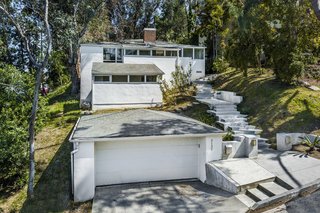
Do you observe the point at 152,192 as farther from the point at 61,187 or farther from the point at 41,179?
the point at 41,179

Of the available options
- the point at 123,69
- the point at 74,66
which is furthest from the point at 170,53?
the point at 74,66

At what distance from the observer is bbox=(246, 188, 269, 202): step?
9156 mm

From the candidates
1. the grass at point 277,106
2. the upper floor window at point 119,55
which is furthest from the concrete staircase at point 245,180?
the upper floor window at point 119,55

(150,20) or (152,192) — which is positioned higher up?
(150,20)

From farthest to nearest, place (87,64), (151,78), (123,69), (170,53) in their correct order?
1. (170,53)
2. (87,64)
3. (151,78)
4. (123,69)

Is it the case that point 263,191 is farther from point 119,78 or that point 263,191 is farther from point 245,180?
point 119,78

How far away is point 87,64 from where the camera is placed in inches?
882

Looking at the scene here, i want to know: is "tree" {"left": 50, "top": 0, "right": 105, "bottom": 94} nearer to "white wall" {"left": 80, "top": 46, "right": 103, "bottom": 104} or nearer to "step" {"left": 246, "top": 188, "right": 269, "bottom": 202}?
"white wall" {"left": 80, "top": 46, "right": 103, "bottom": 104}

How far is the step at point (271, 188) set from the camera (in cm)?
922

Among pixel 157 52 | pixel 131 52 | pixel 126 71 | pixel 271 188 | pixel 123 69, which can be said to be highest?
pixel 157 52

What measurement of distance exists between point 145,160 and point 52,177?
16.4 ft

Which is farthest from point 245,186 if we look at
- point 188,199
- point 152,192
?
point 152,192

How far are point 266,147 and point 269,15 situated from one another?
406 inches

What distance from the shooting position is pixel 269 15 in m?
19.1
